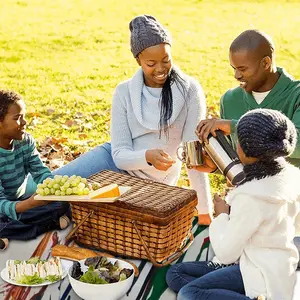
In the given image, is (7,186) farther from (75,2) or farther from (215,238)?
(75,2)

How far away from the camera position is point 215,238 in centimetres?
263

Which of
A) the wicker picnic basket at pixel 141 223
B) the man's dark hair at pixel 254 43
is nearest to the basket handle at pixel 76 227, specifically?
the wicker picnic basket at pixel 141 223

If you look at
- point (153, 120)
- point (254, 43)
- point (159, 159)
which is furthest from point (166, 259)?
point (254, 43)

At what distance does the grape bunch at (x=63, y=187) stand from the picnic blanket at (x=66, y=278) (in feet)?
1.17

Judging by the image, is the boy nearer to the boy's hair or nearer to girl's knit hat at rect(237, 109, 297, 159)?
the boy's hair

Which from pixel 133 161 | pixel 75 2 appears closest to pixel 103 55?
pixel 75 2

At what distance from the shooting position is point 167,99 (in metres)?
3.85

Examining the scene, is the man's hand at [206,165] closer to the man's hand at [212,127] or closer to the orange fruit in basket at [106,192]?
the man's hand at [212,127]

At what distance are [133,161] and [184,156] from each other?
1.10 ft

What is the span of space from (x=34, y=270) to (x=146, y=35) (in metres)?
1.39

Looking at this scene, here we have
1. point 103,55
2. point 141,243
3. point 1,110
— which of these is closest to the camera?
point 141,243

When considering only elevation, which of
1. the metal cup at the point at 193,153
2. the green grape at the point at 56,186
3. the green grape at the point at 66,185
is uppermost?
the metal cup at the point at 193,153

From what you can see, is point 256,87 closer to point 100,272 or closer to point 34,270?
point 100,272

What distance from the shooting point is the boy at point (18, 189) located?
356cm
